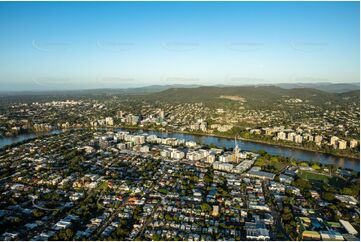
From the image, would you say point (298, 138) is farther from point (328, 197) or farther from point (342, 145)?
point (328, 197)

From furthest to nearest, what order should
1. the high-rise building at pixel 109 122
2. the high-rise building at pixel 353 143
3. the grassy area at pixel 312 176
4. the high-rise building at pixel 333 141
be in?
the high-rise building at pixel 109 122 < the high-rise building at pixel 333 141 < the high-rise building at pixel 353 143 < the grassy area at pixel 312 176

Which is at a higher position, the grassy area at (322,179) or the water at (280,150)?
the grassy area at (322,179)

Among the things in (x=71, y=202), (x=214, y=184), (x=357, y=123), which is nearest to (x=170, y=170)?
(x=214, y=184)

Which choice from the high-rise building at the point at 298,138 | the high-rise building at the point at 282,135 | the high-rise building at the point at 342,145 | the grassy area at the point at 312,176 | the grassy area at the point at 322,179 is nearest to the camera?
the grassy area at the point at 322,179

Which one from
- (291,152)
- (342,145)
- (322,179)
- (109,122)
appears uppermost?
(109,122)

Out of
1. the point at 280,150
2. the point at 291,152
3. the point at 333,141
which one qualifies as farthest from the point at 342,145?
the point at 280,150

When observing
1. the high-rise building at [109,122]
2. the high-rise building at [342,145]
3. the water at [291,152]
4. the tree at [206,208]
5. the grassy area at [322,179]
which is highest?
the high-rise building at [109,122]

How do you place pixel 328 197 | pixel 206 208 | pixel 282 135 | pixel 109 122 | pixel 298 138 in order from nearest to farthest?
1. pixel 206 208
2. pixel 328 197
3. pixel 298 138
4. pixel 282 135
5. pixel 109 122

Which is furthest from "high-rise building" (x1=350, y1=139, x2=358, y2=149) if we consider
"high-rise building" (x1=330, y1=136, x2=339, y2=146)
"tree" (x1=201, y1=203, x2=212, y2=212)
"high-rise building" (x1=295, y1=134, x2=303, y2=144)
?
"tree" (x1=201, y1=203, x2=212, y2=212)

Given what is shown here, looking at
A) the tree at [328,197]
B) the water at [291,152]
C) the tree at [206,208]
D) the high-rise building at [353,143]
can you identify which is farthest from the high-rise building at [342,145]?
the tree at [206,208]

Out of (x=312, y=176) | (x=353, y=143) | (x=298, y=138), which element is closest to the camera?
(x=312, y=176)

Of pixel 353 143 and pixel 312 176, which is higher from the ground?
pixel 353 143

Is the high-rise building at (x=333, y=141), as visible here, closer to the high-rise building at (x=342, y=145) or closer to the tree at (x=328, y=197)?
the high-rise building at (x=342, y=145)
